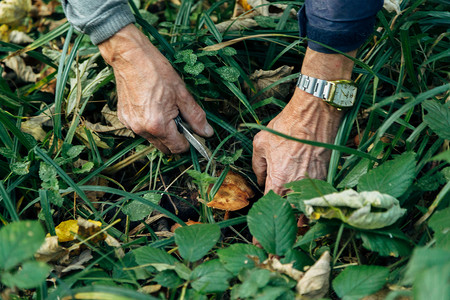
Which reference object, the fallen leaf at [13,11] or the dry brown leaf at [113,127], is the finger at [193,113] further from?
the fallen leaf at [13,11]

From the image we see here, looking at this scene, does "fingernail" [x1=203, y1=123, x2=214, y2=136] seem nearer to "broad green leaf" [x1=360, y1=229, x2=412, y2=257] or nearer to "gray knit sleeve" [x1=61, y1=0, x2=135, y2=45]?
"gray knit sleeve" [x1=61, y1=0, x2=135, y2=45]

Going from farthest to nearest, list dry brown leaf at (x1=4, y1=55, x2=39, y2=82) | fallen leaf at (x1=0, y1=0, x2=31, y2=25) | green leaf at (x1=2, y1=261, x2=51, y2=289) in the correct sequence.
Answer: fallen leaf at (x1=0, y1=0, x2=31, y2=25)
dry brown leaf at (x1=4, y1=55, x2=39, y2=82)
green leaf at (x1=2, y1=261, x2=51, y2=289)

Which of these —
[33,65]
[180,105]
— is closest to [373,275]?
[180,105]

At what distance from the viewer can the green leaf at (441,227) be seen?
102 centimetres

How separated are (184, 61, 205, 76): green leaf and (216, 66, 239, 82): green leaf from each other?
0.08m

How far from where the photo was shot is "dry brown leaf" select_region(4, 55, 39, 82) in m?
2.24

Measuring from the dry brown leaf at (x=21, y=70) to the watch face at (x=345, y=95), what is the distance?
1.65 meters

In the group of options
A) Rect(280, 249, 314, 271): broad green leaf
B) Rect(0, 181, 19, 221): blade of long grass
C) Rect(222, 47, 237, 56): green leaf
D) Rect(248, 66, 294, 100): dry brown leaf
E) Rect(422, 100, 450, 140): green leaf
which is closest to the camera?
Rect(280, 249, 314, 271): broad green leaf

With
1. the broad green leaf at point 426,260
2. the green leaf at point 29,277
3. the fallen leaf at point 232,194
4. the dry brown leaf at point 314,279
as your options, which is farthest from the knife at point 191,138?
the broad green leaf at point 426,260

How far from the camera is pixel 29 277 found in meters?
0.93

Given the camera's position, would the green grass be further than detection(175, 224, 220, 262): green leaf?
Yes

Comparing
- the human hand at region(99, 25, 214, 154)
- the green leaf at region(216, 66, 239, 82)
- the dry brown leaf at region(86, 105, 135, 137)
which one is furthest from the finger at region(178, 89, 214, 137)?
the dry brown leaf at region(86, 105, 135, 137)

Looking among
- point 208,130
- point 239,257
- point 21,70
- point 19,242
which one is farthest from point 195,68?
point 21,70

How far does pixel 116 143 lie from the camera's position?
1.86 metres
